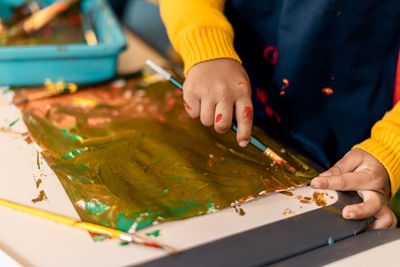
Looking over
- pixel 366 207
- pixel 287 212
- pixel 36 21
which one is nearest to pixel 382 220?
pixel 366 207

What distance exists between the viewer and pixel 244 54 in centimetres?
76

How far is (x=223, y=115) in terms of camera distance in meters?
0.51

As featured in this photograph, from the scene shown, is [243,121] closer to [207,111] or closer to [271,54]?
[207,111]

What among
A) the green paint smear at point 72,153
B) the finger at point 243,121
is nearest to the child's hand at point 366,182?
the finger at point 243,121

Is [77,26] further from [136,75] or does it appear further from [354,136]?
[354,136]

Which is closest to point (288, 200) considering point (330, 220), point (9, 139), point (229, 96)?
point (330, 220)

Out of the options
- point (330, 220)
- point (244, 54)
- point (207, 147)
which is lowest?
point (330, 220)

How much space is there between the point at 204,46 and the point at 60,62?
1.14 ft

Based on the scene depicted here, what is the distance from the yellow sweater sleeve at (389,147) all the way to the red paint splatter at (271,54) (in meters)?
0.24

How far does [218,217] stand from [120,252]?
0.13 metres

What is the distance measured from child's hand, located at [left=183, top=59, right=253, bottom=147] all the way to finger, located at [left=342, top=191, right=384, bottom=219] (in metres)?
0.17

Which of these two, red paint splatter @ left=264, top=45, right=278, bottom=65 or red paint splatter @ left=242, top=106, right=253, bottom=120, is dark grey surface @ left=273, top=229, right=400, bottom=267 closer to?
red paint splatter @ left=242, top=106, right=253, bottom=120

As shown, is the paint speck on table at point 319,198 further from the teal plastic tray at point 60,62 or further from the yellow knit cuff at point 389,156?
the teal plastic tray at point 60,62

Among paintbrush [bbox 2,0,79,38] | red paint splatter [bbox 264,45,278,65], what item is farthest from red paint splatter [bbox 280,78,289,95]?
paintbrush [bbox 2,0,79,38]
